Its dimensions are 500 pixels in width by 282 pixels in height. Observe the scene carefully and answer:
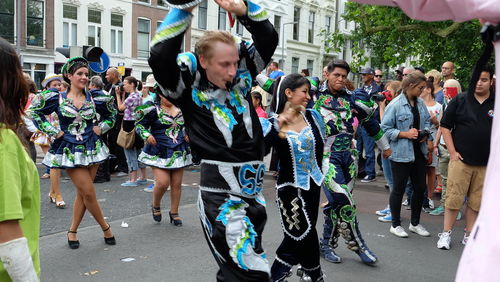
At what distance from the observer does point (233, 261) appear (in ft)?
9.51

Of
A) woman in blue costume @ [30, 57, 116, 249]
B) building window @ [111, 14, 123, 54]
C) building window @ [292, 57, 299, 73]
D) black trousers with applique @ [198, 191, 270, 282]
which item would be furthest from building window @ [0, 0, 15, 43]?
black trousers with applique @ [198, 191, 270, 282]

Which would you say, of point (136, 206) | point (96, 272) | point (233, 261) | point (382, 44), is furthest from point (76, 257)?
point (382, 44)

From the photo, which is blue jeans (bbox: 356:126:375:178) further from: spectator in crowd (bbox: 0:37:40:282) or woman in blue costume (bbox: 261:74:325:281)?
spectator in crowd (bbox: 0:37:40:282)

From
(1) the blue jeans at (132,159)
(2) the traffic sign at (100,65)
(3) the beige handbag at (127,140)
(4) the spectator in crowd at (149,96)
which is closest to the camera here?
(4) the spectator in crowd at (149,96)

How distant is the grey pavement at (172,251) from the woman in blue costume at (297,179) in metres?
0.71

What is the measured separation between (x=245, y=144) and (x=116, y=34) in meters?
27.2

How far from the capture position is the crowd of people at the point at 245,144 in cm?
222

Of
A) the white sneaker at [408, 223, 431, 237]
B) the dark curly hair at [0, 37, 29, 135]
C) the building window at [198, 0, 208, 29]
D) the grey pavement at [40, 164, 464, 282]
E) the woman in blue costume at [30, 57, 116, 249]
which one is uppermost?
the building window at [198, 0, 208, 29]

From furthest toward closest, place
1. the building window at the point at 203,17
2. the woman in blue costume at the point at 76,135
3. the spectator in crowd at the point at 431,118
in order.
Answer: the building window at the point at 203,17 < the spectator in crowd at the point at 431,118 < the woman in blue costume at the point at 76,135

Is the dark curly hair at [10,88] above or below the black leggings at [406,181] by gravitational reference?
above

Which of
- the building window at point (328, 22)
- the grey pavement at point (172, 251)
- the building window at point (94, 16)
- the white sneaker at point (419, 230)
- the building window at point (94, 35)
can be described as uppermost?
the building window at point (328, 22)

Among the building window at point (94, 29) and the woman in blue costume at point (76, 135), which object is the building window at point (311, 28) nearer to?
the building window at point (94, 29)

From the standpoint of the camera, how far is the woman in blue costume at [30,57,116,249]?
5.46 meters

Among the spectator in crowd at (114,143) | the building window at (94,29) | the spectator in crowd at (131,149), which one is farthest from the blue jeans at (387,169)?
the building window at (94,29)
